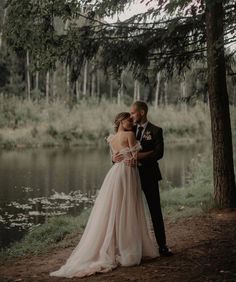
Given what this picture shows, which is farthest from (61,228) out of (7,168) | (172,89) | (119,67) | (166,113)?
(172,89)

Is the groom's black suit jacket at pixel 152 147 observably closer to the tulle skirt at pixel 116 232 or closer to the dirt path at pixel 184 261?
the tulle skirt at pixel 116 232

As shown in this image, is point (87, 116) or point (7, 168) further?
point (87, 116)

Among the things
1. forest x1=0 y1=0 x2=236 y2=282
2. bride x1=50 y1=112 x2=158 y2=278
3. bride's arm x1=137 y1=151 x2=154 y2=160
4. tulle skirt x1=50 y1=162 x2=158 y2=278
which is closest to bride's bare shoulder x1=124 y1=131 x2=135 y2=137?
bride x1=50 y1=112 x2=158 y2=278

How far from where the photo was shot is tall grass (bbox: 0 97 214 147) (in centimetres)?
3284

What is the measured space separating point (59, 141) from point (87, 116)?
419 cm

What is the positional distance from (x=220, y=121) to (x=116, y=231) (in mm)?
3107

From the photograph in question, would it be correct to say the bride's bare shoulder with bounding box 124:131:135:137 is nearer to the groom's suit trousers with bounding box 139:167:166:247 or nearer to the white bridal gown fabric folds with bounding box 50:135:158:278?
the white bridal gown fabric folds with bounding box 50:135:158:278

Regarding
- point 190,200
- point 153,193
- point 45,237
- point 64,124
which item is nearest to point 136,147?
point 153,193

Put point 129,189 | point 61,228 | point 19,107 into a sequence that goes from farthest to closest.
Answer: point 19,107 < point 61,228 < point 129,189

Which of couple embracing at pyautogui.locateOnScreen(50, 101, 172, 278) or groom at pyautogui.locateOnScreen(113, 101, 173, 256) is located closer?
couple embracing at pyautogui.locateOnScreen(50, 101, 172, 278)

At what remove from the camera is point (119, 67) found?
9.40 m

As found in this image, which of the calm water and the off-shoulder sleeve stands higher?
the off-shoulder sleeve

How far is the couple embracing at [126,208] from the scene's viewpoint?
610cm

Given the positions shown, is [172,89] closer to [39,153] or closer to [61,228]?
[39,153]
